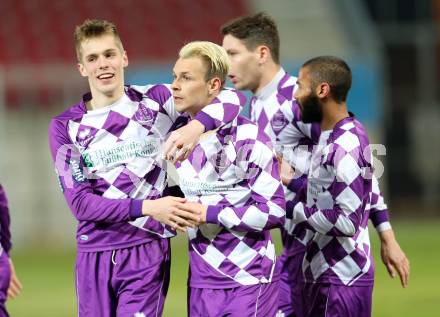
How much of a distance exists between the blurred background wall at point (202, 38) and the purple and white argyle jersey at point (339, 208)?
8.01 metres

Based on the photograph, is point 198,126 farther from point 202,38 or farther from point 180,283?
point 202,38

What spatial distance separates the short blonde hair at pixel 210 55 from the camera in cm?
486

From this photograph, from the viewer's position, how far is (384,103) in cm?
1736

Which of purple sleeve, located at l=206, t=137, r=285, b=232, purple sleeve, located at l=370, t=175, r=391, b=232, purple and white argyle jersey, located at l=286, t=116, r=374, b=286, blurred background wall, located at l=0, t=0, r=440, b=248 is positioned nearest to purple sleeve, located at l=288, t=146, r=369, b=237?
purple and white argyle jersey, located at l=286, t=116, r=374, b=286

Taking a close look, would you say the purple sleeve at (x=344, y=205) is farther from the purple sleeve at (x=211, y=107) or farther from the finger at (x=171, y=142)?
the finger at (x=171, y=142)

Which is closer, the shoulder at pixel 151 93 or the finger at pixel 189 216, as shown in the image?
the finger at pixel 189 216

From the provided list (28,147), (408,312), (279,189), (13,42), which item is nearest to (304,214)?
(279,189)

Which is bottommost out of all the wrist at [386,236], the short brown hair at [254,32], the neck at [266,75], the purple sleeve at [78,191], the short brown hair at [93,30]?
the wrist at [386,236]

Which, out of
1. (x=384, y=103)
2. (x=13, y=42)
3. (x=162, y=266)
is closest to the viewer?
(x=162, y=266)

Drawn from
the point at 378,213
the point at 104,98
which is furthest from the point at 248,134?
the point at 378,213

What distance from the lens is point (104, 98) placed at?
16.7ft

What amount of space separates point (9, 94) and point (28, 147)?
2.71 feet

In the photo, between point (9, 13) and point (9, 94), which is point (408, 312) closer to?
point (9, 94)

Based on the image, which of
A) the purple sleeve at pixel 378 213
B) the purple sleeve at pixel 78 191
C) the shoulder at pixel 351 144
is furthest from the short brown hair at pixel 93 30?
the purple sleeve at pixel 378 213
